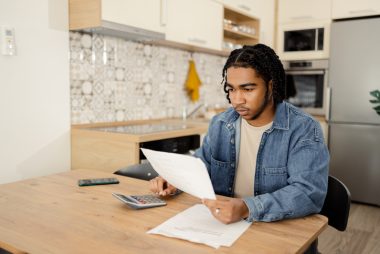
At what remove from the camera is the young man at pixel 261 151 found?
1.12 metres

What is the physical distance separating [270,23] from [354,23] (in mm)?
941

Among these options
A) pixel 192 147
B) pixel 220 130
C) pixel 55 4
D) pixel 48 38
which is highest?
pixel 55 4

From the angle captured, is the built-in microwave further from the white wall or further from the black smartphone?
the black smartphone

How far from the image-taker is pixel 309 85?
402 centimetres

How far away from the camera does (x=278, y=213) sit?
3.63 ft

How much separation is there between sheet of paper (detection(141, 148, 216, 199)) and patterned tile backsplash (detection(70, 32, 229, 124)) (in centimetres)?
158

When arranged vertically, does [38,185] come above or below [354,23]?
below

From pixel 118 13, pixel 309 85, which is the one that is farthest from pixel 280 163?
pixel 309 85

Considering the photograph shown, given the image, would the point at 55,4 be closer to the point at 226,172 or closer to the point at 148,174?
the point at 148,174

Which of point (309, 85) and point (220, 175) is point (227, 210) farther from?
point (309, 85)

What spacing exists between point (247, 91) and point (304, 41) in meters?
3.02

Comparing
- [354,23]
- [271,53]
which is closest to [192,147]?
[271,53]

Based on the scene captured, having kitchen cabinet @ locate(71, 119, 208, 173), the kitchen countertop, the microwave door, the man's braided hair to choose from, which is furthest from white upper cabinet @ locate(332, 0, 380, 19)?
the man's braided hair

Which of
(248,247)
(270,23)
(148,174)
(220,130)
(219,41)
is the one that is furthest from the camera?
(270,23)
